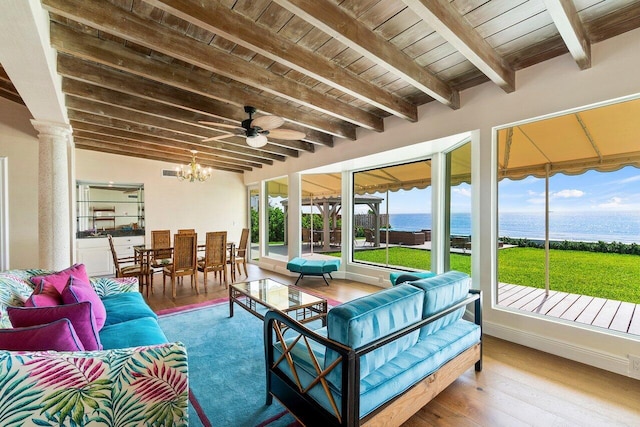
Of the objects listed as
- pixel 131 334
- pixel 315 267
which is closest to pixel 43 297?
pixel 131 334

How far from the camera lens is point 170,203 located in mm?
6777

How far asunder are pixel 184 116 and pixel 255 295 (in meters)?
2.61

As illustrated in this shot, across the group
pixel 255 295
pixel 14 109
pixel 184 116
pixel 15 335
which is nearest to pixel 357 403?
pixel 15 335

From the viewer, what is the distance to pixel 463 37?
6.92 ft

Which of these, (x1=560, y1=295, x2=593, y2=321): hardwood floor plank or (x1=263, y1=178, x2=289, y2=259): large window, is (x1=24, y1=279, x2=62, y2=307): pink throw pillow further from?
(x1=263, y1=178, x2=289, y2=259): large window

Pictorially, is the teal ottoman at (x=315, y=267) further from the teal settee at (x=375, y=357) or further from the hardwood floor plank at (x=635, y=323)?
the hardwood floor plank at (x=635, y=323)

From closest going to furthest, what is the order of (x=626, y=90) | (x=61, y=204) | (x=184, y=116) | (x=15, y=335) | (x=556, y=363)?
(x=15, y=335), (x=626, y=90), (x=556, y=363), (x=61, y=204), (x=184, y=116)

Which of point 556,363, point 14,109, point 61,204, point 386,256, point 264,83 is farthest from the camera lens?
point 386,256

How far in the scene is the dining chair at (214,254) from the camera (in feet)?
15.9

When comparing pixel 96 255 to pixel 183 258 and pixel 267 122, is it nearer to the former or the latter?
pixel 183 258

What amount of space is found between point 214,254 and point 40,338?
374 centimetres

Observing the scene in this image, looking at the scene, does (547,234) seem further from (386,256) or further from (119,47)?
(119,47)

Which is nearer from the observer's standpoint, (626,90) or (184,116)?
(626,90)

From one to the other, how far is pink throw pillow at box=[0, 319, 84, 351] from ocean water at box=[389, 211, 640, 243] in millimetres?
3696
